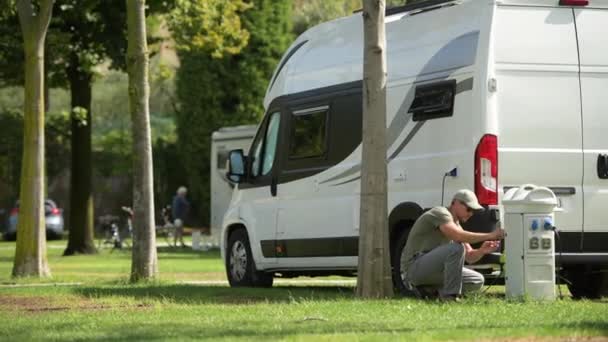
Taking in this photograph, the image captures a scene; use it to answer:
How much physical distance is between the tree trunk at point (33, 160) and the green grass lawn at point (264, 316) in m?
3.49

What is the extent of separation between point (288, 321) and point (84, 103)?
2273cm

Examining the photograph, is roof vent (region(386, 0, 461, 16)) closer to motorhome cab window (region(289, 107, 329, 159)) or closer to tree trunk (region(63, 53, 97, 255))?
motorhome cab window (region(289, 107, 329, 159))

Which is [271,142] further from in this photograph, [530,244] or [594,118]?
[530,244]

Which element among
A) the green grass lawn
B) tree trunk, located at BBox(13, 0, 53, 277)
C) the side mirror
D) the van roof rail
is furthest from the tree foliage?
the van roof rail

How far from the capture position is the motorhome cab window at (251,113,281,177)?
18766mm

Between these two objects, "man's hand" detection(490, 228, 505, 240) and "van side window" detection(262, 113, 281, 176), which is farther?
"van side window" detection(262, 113, 281, 176)

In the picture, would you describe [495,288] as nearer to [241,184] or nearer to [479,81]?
[241,184]

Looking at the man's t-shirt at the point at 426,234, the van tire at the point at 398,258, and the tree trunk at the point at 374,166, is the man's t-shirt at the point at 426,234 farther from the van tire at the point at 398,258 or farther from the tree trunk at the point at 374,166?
the van tire at the point at 398,258

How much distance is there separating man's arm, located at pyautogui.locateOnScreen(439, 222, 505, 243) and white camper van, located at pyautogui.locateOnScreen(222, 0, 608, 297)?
1.82 ft

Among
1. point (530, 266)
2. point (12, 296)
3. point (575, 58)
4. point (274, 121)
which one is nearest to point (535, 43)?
point (575, 58)

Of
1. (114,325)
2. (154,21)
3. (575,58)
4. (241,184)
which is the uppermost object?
(154,21)

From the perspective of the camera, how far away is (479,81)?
14.8 meters

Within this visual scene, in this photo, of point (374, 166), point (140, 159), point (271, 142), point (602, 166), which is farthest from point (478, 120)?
point (140, 159)

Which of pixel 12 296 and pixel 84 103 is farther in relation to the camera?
pixel 84 103
